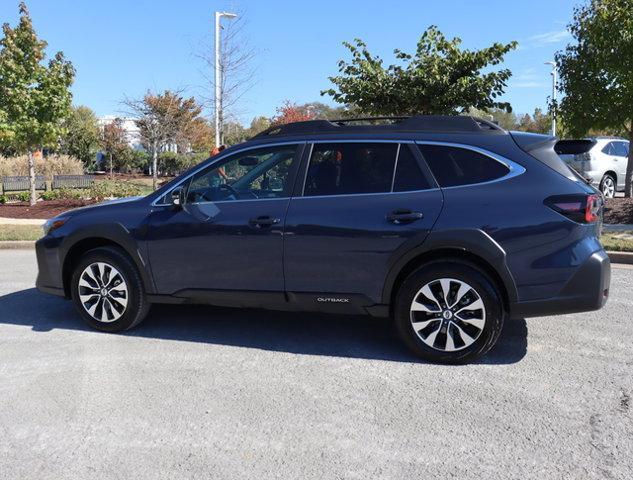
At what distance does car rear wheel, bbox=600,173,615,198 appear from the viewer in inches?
608

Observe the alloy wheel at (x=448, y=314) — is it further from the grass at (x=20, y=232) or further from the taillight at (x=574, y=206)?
the grass at (x=20, y=232)

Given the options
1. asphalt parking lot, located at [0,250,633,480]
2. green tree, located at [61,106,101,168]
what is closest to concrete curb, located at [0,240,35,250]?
asphalt parking lot, located at [0,250,633,480]

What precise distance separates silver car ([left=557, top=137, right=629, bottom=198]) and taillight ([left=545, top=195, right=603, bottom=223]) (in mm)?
11975

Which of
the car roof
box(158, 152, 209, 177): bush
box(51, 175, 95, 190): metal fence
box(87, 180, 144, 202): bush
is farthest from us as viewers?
box(158, 152, 209, 177): bush

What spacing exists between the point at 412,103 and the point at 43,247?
Result: 9.93 m

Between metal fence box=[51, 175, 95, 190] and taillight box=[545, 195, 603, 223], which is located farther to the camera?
metal fence box=[51, 175, 95, 190]

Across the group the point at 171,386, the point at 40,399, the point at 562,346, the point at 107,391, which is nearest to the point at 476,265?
the point at 562,346

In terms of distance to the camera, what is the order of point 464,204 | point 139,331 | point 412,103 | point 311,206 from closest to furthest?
point 464,204 → point 311,206 → point 139,331 → point 412,103

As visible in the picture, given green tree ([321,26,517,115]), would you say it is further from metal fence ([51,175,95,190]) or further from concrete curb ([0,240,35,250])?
metal fence ([51,175,95,190])

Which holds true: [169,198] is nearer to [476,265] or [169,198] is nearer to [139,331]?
[139,331]

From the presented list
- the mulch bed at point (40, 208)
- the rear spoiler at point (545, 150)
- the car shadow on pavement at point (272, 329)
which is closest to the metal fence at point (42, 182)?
the mulch bed at point (40, 208)

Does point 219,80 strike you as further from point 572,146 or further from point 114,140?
point 114,140

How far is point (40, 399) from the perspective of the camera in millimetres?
3855

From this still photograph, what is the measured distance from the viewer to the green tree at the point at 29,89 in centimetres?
1623
